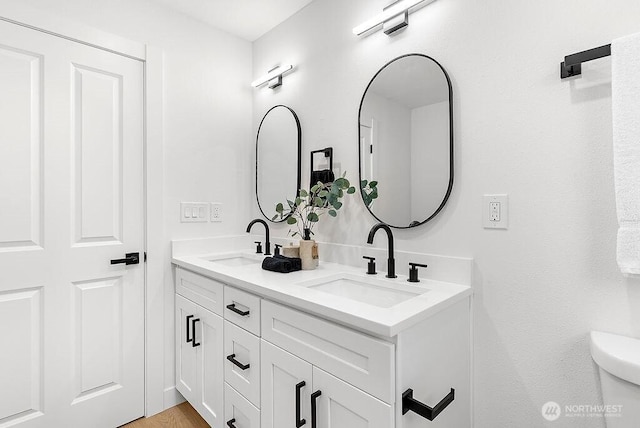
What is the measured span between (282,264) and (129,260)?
0.93 metres

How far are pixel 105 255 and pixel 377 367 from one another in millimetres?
1600

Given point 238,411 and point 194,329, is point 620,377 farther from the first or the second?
→ point 194,329

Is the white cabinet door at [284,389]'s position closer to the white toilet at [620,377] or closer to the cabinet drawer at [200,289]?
the cabinet drawer at [200,289]

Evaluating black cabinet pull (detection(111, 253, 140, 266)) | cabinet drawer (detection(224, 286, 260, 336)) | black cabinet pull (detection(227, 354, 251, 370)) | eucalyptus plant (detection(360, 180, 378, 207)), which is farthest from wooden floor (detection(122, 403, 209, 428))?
eucalyptus plant (detection(360, 180, 378, 207))

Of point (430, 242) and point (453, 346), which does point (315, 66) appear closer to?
point (430, 242)

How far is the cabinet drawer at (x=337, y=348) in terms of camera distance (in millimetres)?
894

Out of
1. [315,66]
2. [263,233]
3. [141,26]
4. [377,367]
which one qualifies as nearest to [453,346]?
[377,367]

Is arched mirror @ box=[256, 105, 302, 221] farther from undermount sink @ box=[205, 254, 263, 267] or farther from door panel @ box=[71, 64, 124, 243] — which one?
door panel @ box=[71, 64, 124, 243]

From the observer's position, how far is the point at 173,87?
2039mm

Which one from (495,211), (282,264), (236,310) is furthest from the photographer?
(282,264)

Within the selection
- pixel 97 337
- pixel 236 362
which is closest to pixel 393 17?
pixel 236 362

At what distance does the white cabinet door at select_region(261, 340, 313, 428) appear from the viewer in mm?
1113

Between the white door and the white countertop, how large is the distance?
0.48 metres

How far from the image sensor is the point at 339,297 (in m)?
1.12
